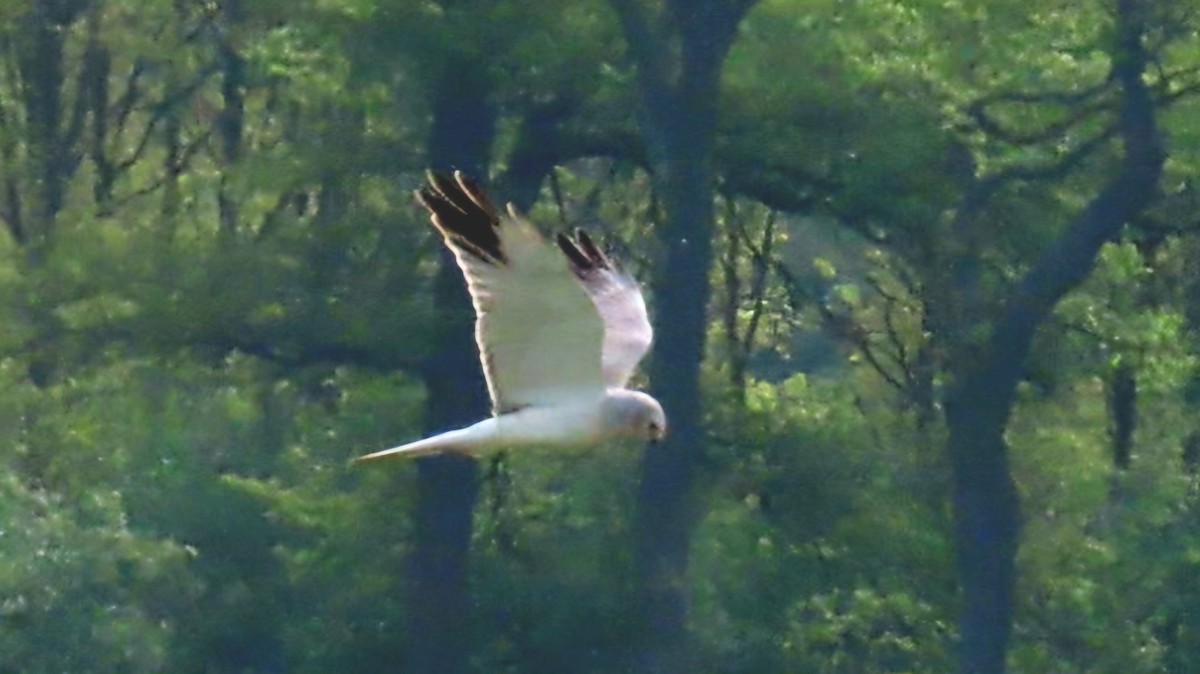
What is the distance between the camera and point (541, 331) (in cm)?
975

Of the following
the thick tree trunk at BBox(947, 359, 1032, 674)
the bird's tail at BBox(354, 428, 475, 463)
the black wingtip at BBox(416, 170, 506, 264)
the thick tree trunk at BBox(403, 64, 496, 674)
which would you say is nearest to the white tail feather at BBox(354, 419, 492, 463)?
the bird's tail at BBox(354, 428, 475, 463)

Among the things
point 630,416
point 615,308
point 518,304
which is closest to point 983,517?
point 615,308

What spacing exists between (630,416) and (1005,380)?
10552mm

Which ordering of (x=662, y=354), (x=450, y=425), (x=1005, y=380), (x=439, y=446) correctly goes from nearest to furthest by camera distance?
(x=439, y=446) < (x=450, y=425) < (x=662, y=354) < (x=1005, y=380)

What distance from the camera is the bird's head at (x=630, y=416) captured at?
1006cm

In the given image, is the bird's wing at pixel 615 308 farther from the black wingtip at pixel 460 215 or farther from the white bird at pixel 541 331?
the black wingtip at pixel 460 215

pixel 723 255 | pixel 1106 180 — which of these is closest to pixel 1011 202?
pixel 1106 180

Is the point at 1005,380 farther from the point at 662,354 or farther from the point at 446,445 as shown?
the point at 446,445

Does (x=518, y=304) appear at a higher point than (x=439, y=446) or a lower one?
higher

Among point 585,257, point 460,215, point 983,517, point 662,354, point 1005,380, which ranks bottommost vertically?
point 983,517

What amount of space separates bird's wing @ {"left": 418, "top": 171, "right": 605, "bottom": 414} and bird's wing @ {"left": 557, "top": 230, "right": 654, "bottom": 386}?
0.34 metres

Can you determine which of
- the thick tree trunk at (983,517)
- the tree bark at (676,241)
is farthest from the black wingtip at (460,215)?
the thick tree trunk at (983,517)

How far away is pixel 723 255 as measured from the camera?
2033 cm

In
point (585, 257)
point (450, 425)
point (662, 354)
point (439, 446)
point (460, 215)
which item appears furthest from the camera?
point (662, 354)
